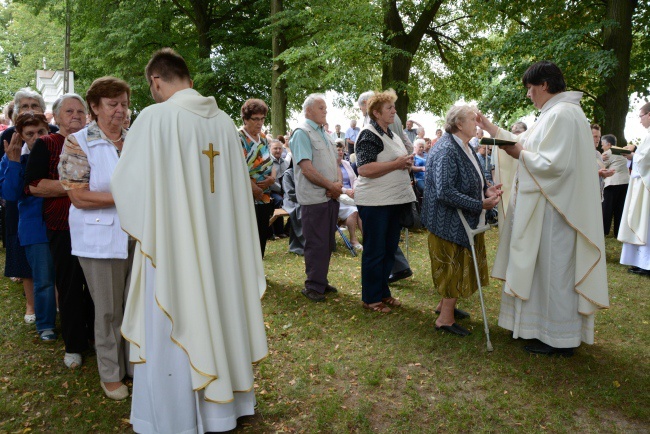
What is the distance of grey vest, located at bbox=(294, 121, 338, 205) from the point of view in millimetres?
6273

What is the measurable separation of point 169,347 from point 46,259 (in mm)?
2428

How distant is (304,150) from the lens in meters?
6.16

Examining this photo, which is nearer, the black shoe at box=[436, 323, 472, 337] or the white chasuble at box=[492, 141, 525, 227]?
the white chasuble at box=[492, 141, 525, 227]

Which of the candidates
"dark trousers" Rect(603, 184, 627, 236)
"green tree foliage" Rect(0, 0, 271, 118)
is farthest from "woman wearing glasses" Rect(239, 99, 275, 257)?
"green tree foliage" Rect(0, 0, 271, 118)

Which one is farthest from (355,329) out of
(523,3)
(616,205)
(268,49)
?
(268,49)

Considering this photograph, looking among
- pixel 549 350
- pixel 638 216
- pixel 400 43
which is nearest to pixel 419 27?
pixel 400 43

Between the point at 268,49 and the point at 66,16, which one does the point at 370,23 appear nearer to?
the point at 268,49

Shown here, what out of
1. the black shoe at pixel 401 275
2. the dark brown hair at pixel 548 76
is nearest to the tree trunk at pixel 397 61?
the black shoe at pixel 401 275

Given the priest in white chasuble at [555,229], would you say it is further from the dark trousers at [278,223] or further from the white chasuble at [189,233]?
the dark trousers at [278,223]

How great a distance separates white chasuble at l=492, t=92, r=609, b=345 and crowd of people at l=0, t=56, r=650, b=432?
1 centimetres

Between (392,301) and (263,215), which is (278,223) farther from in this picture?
(392,301)

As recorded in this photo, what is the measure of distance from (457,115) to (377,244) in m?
1.58

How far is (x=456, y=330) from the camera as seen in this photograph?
5301 mm

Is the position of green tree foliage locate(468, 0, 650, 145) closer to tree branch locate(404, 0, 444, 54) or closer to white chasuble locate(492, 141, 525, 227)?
tree branch locate(404, 0, 444, 54)
